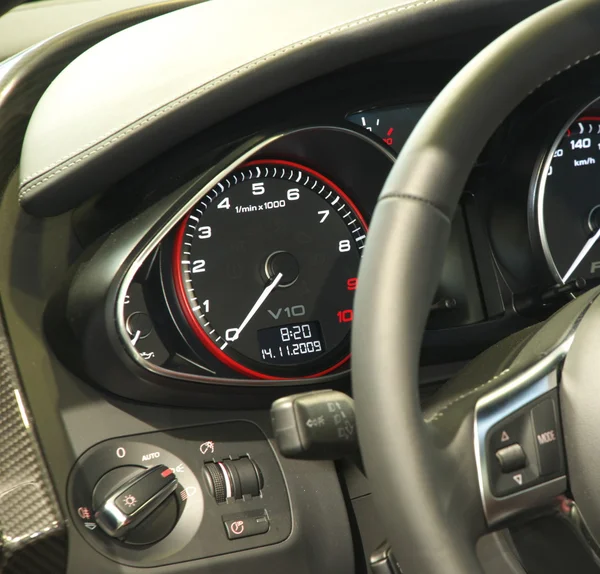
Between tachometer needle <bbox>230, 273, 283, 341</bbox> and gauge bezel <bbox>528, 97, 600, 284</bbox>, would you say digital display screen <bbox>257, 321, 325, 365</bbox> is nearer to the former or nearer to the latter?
tachometer needle <bbox>230, 273, 283, 341</bbox>

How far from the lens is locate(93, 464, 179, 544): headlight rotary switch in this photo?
1268 mm

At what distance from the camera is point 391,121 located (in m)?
1.53

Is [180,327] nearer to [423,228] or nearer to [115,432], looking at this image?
[115,432]

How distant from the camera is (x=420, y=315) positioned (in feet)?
2.86

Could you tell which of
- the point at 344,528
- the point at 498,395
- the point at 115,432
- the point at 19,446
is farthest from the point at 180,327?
the point at 498,395

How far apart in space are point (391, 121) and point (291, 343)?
0.39m

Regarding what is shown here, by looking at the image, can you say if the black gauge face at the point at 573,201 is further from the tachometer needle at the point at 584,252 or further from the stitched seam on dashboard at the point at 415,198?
the stitched seam on dashboard at the point at 415,198

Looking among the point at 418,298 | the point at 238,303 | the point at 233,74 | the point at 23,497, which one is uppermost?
the point at 233,74

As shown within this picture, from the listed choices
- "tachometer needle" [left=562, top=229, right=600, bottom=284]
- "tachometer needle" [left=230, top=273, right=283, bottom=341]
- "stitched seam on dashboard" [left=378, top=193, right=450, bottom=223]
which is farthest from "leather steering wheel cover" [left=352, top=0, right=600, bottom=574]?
"tachometer needle" [left=562, top=229, right=600, bottom=284]

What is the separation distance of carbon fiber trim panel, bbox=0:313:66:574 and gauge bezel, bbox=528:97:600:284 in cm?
83

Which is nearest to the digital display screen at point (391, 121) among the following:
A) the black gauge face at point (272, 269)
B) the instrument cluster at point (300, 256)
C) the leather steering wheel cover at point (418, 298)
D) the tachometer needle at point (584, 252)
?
the instrument cluster at point (300, 256)

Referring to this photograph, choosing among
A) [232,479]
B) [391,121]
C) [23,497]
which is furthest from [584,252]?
[23,497]

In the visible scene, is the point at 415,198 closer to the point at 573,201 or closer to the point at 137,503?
the point at 137,503

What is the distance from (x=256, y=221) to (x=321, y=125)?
17cm
